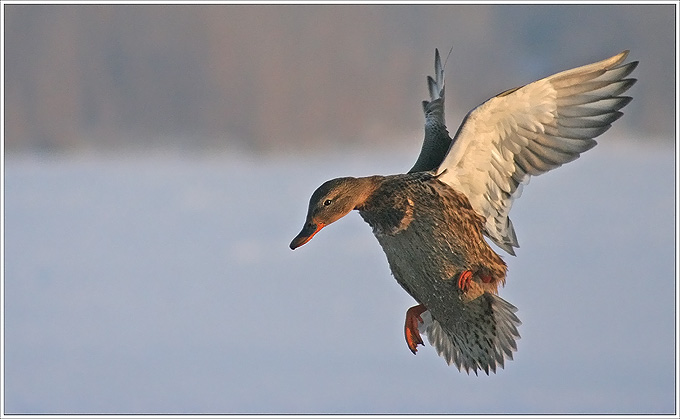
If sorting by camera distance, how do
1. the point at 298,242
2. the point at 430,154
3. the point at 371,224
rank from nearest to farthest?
the point at 298,242 → the point at 371,224 → the point at 430,154

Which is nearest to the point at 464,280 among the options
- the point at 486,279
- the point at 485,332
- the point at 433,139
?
the point at 486,279

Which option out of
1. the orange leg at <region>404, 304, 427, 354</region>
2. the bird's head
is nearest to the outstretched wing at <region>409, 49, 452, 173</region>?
the bird's head

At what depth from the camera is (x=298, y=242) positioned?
3.62 metres

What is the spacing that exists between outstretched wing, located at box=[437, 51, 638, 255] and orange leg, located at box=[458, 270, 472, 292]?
0.25 m

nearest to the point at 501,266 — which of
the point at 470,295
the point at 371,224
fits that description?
the point at 470,295

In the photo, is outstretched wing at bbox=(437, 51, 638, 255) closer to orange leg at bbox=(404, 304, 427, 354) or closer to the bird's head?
the bird's head

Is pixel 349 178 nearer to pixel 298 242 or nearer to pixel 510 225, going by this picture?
pixel 298 242

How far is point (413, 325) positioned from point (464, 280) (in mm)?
507

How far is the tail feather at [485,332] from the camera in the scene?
3.89 m

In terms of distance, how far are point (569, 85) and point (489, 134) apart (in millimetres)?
323

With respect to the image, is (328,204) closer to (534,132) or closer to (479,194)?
(479,194)

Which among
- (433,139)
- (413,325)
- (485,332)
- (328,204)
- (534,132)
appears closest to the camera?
(328,204)

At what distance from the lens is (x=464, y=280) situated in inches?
147

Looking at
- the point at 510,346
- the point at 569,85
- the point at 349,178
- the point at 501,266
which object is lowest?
the point at 510,346
